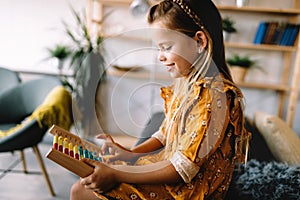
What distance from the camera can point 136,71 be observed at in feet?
2.89

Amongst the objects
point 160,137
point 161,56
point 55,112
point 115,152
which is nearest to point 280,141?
point 160,137

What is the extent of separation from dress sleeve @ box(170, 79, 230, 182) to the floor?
4.77 feet

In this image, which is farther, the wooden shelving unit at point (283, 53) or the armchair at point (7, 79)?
the wooden shelving unit at point (283, 53)

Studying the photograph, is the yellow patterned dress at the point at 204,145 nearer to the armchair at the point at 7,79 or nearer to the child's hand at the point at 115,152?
the child's hand at the point at 115,152

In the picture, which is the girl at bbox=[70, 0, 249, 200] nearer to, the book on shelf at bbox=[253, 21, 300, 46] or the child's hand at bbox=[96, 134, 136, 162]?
the child's hand at bbox=[96, 134, 136, 162]

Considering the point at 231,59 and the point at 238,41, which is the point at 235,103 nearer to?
the point at 231,59

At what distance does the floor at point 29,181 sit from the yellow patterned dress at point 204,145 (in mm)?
1360

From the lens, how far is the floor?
194 centimetres

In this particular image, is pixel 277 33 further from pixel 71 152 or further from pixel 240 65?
pixel 71 152

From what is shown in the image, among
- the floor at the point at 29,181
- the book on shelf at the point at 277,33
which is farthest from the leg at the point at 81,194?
the book on shelf at the point at 277,33

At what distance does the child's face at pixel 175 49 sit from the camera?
67cm

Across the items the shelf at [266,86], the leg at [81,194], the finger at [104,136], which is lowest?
the shelf at [266,86]

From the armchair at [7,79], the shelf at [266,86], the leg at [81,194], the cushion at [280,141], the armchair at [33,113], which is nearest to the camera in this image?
the leg at [81,194]

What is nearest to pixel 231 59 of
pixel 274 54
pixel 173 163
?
pixel 274 54
